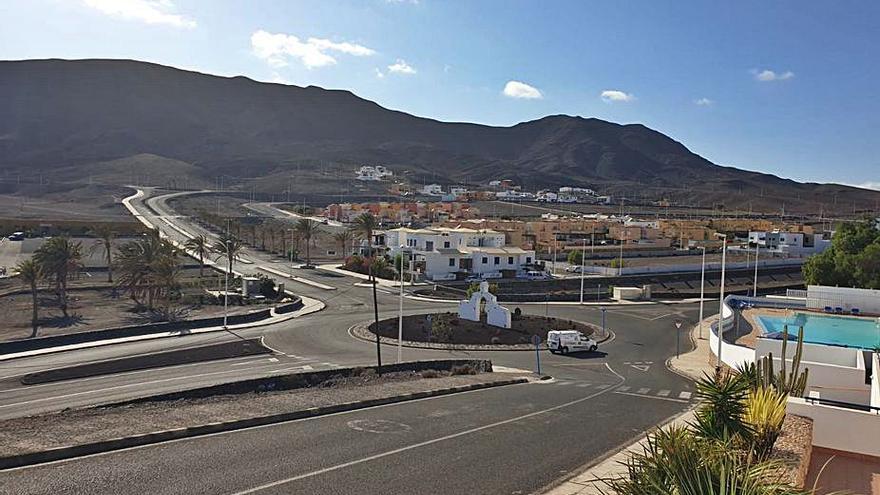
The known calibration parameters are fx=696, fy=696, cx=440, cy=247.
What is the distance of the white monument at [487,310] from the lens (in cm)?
3991

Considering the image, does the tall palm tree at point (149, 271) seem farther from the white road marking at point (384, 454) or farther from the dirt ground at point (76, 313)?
the white road marking at point (384, 454)

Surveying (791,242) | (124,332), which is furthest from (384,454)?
(791,242)

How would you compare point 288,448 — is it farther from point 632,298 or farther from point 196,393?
point 632,298

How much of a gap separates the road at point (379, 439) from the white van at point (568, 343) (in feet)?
12.8

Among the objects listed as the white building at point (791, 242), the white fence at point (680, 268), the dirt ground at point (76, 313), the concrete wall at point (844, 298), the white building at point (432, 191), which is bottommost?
the dirt ground at point (76, 313)

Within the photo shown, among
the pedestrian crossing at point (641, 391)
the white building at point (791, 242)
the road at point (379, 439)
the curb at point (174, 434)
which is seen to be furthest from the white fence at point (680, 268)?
the curb at point (174, 434)

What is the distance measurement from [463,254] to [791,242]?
57.4 m

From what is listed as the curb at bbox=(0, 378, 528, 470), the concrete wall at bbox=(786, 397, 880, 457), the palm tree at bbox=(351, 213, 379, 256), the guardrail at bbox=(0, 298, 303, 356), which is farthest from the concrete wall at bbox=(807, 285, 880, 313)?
the palm tree at bbox=(351, 213, 379, 256)

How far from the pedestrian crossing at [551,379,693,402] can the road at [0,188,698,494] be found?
0.26 feet

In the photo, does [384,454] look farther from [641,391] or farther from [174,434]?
[641,391]

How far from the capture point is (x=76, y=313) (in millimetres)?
42750

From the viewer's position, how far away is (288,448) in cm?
1158

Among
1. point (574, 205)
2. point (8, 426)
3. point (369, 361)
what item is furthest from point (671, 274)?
point (574, 205)

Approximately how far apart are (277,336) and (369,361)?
8.79m
